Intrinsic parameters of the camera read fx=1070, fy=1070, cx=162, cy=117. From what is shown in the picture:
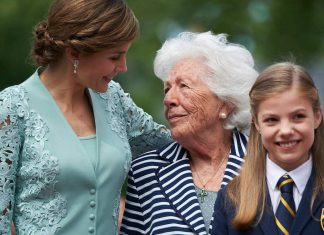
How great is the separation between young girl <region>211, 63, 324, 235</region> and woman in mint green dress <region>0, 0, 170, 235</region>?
0.56m

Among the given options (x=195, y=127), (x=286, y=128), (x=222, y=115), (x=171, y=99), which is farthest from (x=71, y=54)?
(x=286, y=128)

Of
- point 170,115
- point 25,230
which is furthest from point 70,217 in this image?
point 170,115

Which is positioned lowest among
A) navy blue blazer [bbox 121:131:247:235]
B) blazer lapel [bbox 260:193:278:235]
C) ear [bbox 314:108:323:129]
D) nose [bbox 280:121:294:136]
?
navy blue blazer [bbox 121:131:247:235]

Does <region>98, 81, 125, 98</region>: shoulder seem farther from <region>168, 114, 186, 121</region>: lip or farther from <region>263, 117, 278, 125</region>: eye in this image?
<region>263, 117, 278, 125</region>: eye

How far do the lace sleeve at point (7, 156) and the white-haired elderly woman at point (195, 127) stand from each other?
0.81m

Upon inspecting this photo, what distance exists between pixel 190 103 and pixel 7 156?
1072 mm

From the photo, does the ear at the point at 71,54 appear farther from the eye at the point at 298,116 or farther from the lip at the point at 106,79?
the eye at the point at 298,116

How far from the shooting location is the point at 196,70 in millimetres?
5234

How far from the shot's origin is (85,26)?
4598mm

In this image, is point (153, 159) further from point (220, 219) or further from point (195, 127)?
point (220, 219)

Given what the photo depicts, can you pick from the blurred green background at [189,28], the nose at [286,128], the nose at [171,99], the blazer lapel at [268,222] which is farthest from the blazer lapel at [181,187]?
the blurred green background at [189,28]

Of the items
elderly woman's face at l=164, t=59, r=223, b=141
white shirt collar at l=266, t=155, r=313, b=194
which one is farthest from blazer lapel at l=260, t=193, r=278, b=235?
elderly woman's face at l=164, t=59, r=223, b=141

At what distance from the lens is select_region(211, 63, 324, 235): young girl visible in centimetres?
435

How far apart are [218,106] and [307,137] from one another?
0.95 m
